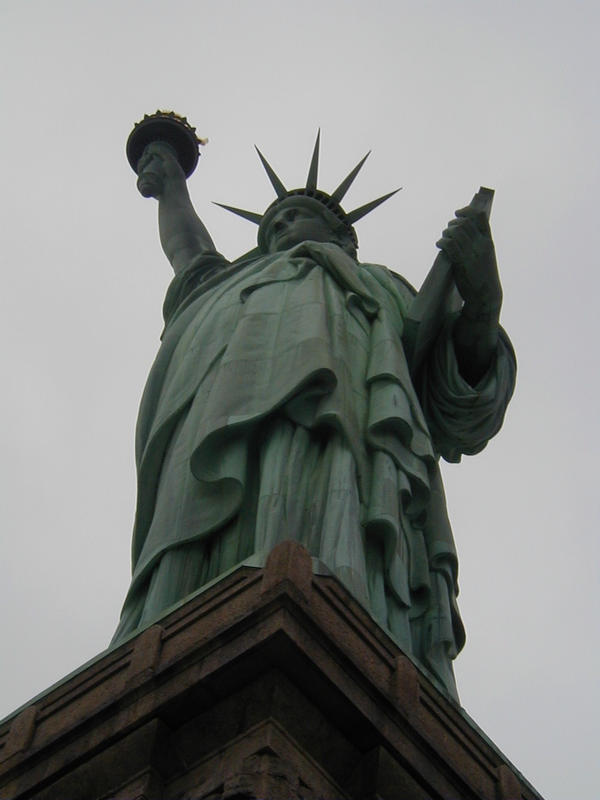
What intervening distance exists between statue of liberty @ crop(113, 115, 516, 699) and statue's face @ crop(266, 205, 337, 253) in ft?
0.06

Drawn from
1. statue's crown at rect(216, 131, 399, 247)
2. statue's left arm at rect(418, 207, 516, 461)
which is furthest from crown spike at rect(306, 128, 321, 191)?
statue's left arm at rect(418, 207, 516, 461)

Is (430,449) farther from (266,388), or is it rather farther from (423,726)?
(423,726)

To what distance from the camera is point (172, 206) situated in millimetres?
16297

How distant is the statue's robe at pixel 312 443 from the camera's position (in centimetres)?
959

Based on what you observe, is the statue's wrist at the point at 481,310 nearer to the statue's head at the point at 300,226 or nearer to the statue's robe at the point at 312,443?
the statue's robe at the point at 312,443

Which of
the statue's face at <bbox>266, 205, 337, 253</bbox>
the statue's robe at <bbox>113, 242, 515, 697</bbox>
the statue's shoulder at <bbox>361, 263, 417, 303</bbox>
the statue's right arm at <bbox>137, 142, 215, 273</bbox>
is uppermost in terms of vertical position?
the statue's right arm at <bbox>137, 142, 215, 273</bbox>

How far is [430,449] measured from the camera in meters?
10.8

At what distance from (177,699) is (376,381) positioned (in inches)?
167

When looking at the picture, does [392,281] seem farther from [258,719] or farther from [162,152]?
[258,719]

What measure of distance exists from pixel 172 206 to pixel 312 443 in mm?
6576

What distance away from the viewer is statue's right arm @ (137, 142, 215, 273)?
1568cm

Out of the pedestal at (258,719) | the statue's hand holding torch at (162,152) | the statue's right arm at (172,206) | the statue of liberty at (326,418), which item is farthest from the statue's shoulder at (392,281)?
the pedestal at (258,719)

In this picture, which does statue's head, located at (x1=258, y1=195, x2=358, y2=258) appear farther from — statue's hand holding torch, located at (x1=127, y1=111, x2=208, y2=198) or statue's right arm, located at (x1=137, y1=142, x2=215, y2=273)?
statue's hand holding torch, located at (x1=127, y1=111, x2=208, y2=198)

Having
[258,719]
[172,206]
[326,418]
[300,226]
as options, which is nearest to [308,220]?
[300,226]
